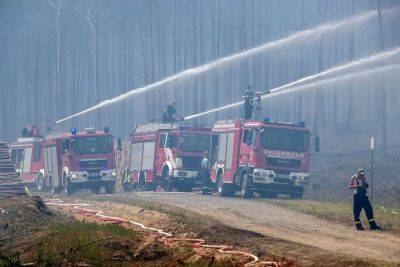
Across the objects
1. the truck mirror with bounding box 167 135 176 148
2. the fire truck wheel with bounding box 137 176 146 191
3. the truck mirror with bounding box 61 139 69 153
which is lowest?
the fire truck wheel with bounding box 137 176 146 191

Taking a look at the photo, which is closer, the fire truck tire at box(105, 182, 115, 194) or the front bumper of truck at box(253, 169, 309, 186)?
the front bumper of truck at box(253, 169, 309, 186)

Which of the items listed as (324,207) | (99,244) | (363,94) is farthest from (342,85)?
(99,244)

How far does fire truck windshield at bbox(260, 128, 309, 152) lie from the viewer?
110ft

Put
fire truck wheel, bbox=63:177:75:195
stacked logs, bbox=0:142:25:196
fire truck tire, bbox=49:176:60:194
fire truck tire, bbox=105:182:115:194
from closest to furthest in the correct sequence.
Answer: stacked logs, bbox=0:142:25:196 → fire truck wheel, bbox=63:177:75:195 → fire truck tire, bbox=105:182:115:194 → fire truck tire, bbox=49:176:60:194

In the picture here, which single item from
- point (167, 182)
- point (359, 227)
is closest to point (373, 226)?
point (359, 227)

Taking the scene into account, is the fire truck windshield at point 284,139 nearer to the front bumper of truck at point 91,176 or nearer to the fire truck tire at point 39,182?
the front bumper of truck at point 91,176

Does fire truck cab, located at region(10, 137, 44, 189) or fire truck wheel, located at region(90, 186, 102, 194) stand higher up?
fire truck cab, located at region(10, 137, 44, 189)

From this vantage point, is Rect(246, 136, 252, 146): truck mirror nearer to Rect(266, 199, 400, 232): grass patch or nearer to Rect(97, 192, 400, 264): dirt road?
Rect(97, 192, 400, 264): dirt road

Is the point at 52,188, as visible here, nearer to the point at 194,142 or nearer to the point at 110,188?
the point at 110,188

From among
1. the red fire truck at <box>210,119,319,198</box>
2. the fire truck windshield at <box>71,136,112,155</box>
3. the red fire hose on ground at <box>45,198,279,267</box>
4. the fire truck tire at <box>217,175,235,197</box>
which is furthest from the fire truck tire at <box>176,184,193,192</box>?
the red fire hose on ground at <box>45,198,279,267</box>

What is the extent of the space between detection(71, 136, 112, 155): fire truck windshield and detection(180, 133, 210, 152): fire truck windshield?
4.43m

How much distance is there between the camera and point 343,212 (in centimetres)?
2605

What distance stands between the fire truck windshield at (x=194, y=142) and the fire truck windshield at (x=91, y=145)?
4.43 meters

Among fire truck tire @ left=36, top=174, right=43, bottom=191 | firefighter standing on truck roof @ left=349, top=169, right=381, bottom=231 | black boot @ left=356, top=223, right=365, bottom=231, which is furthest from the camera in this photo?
fire truck tire @ left=36, top=174, right=43, bottom=191
